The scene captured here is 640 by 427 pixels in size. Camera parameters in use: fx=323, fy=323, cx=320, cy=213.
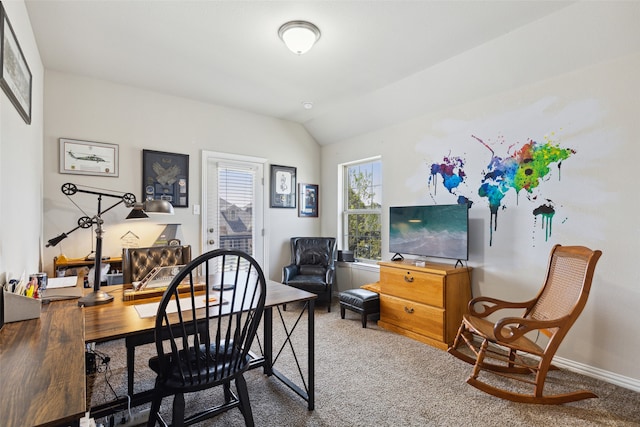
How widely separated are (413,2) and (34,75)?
305 centimetres

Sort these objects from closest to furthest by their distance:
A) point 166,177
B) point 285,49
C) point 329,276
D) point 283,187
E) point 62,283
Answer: point 62,283, point 285,49, point 166,177, point 329,276, point 283,187

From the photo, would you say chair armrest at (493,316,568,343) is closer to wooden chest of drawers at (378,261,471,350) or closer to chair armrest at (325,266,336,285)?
wooden chest of drawers at (378,261,471,350)

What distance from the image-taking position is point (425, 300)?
123 inches

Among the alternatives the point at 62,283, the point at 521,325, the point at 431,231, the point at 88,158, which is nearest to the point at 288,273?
the point at 431,231

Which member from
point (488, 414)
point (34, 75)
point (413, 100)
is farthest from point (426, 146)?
point (34, 75)

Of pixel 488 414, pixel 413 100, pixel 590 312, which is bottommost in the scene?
pixel 488 414

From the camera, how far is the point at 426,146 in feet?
12.3

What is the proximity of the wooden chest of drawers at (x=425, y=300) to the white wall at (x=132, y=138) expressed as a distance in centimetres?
194

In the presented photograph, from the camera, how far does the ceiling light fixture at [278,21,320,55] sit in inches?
93.8

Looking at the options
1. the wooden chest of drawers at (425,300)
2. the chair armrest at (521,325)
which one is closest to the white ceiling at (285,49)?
the wooden chest of drawers at (425,300)

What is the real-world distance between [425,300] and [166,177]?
3.19 metres

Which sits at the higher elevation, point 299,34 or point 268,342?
point 299,34

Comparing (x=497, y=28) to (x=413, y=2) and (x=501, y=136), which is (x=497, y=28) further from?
(x=501, y=136)

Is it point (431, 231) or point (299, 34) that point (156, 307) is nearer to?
point (299, 34)
